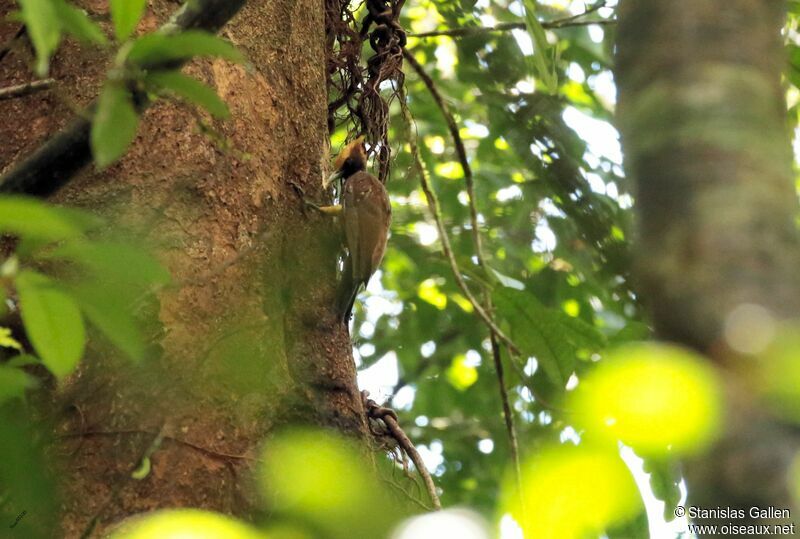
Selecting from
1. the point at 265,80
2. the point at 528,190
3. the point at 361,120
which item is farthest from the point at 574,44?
the point at 265,80

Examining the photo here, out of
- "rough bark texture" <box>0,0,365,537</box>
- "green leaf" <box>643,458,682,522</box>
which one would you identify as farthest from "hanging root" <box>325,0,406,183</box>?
"green leaf" <box>643,458,682,522</box>

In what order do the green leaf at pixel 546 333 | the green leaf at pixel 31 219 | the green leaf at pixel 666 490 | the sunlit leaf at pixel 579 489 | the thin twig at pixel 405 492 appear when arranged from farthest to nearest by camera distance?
the green leaf at pixel 546 333 → the thin twig at pixel 405 492 → the green leaf at pixel 666 490 → the green leaf at pixel 31 219 → the sunlit leaf at pixel 579 489

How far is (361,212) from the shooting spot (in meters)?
3.50

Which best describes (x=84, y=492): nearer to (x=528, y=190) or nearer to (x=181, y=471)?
(x=181, y=471)

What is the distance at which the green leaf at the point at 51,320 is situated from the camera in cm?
111

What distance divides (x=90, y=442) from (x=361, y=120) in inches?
76.6

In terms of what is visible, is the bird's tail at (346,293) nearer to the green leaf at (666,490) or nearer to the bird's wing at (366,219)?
the bird's wing at (366,219)

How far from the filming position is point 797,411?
62 centimetres

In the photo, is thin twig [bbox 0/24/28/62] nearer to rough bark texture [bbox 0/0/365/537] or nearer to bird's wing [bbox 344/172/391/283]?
rough bark texture [bbox 0/0/365/537]

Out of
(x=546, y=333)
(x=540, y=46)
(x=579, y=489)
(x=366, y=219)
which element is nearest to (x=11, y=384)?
(x=579, y=489)

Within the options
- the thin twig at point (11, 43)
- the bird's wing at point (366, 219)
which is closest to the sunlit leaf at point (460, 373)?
the bird's wing at point (366, 219)

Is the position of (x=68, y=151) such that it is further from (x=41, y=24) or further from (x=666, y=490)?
(x=666, y=490)

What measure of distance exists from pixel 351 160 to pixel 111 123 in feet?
8.21

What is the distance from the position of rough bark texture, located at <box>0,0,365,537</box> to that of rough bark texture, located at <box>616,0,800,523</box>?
42.4 inches
